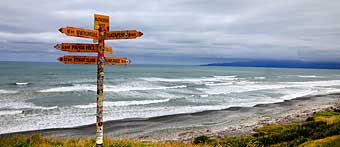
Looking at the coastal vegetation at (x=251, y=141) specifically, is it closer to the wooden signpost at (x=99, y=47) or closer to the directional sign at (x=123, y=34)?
the wooden signpost at (x=99, y=47)

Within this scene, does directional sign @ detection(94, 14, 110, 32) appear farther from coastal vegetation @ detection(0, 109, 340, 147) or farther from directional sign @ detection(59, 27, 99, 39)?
coastal vegetation @ detection(0, 109, 340, 147)

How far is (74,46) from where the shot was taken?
5227 millimetres

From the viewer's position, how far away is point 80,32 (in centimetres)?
509

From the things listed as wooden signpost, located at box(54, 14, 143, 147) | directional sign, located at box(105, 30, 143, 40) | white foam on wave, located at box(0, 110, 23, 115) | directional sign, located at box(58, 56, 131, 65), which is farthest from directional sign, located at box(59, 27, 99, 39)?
white foam on wave, located at box(0, 110, 23, 115)

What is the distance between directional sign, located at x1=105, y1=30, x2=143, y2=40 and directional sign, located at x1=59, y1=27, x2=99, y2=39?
23 cm

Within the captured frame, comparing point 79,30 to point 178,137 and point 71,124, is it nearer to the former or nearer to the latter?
point 178,137

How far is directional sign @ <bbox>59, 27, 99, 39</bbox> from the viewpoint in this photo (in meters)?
4.90

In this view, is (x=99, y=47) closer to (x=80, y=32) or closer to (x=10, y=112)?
(x=80, y=32)

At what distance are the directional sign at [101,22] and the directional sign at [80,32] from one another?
0.38 ft

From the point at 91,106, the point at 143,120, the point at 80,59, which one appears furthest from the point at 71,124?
the point at 80,59

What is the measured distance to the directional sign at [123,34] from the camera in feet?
17.5

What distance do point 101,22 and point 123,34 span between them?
1.50 feet

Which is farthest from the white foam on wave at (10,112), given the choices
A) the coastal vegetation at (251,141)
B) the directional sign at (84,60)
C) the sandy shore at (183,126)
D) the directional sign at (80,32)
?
the directional sign at (80,32)

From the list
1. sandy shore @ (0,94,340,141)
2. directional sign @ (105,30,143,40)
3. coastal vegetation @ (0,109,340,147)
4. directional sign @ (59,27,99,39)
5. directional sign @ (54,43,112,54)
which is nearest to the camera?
directional sign @ (59,27,99,39)
